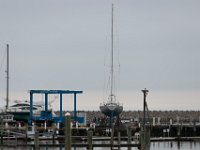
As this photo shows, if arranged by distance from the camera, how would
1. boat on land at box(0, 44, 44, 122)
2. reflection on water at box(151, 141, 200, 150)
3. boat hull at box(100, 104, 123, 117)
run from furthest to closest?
boat hull at box(100, 104, 123, 117) < boat on land at box(0, 44, 44, 122) < reflection on water at box(151, 141, 200, 150)

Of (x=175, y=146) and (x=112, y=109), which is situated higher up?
(x=112, y=109)

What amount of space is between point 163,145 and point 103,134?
23.4 ft

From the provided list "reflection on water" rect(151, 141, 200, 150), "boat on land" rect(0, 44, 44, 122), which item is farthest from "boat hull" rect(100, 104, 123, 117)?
"reflection on water" rect(151, 141, 200, 150)

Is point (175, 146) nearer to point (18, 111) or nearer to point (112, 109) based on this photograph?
point (18, 111)

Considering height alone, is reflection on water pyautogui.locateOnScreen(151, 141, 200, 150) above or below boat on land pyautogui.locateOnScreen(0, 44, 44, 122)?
below

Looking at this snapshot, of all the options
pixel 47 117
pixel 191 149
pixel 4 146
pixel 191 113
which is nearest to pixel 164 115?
pixel 191 113

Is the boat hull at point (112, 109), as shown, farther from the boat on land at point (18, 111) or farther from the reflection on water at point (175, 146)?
the reflection on water at point (175, 146)

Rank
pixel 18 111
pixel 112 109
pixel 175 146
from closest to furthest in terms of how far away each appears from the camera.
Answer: pixel 175 146 → pixel 18 111 → pixel 112 109

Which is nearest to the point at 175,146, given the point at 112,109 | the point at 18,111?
the point at 18,111

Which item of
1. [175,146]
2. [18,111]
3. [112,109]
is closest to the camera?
[175,146]

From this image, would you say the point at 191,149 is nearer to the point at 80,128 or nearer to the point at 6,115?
the point at 80,128

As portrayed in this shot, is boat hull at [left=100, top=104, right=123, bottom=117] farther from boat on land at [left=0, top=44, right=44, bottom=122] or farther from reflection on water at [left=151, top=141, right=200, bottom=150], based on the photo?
reflection on water at [left=151, top=141, right=200, bottom=150]

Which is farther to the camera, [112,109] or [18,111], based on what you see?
[112,109]

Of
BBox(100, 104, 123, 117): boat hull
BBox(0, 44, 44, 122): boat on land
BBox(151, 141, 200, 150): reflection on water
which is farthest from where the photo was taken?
BBox(100, 104, 123, 117): boat hull
